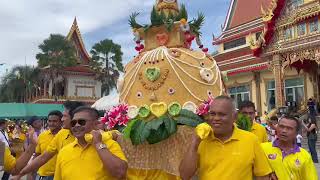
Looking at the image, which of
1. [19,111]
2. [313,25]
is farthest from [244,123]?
[19,111]

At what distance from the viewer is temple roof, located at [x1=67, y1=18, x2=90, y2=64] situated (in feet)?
135

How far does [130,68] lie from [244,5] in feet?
80.2

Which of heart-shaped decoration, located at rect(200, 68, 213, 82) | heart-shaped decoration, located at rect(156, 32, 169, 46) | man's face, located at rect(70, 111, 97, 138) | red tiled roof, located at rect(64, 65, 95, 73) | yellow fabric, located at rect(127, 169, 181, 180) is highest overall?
red tiled roof, located at rect(64, 65, 95, 73)

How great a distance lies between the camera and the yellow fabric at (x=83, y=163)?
9.38 ft

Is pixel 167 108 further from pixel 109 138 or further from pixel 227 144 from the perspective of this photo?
pixel 227 144

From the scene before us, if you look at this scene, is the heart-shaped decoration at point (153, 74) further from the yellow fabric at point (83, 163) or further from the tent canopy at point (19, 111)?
the tent canopy at point (19, 111)

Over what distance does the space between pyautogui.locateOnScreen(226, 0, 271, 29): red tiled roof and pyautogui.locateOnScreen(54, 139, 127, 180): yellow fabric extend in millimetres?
24243

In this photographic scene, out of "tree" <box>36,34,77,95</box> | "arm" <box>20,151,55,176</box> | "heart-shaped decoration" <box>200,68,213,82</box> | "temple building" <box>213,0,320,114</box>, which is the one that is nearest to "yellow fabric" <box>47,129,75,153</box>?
"arm" <box>20,151,55,176</box>

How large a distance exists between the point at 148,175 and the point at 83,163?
72.8 inches

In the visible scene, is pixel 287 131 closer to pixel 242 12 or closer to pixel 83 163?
pixel 83 163

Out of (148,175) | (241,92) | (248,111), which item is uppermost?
(241,92)

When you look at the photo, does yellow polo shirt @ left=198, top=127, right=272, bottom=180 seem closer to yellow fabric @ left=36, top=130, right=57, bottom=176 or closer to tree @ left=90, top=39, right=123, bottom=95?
yellow fabric @ left=36, top=130, right=57, bottom=176

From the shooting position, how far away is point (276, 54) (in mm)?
19688

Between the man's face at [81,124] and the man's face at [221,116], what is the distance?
0.96m
